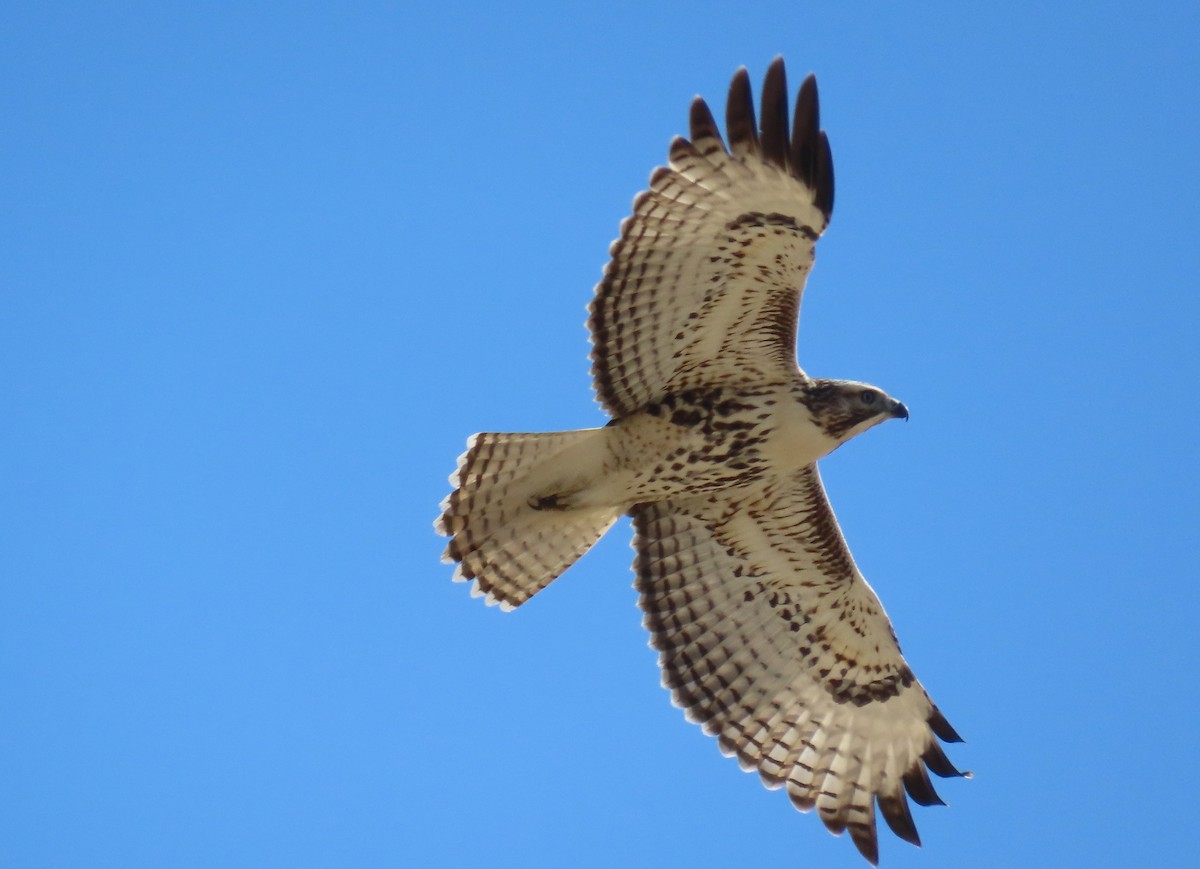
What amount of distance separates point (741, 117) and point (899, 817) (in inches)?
167

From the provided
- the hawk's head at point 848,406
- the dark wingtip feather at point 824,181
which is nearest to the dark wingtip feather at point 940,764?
the hawk's head at point 848,406

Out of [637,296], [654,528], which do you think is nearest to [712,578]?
[654,528]

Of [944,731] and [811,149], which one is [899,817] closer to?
[944,731]

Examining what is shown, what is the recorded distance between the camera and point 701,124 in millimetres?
7566

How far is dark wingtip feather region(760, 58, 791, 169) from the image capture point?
7.41 meters

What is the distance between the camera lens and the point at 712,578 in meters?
9.08

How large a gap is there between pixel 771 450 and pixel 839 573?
1150 millimetres

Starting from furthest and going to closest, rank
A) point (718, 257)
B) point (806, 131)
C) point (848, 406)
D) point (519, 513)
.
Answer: point (519, 513) → point (848, 406) → point (718, 257) → point (806, 131)

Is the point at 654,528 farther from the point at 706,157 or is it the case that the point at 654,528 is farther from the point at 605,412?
the point at 706,157

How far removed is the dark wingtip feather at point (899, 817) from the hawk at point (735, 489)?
1 centimetres

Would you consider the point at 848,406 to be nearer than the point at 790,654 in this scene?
Yes

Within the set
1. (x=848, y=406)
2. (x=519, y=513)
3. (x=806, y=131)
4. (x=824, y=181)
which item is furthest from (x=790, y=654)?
(x=806, y=131)

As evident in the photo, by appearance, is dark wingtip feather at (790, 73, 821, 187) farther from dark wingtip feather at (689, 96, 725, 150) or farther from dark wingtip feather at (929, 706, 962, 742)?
dark wingtip feather at (929, 706, 962, 742)

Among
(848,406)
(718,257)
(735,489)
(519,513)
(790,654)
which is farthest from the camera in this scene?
(790,654)
